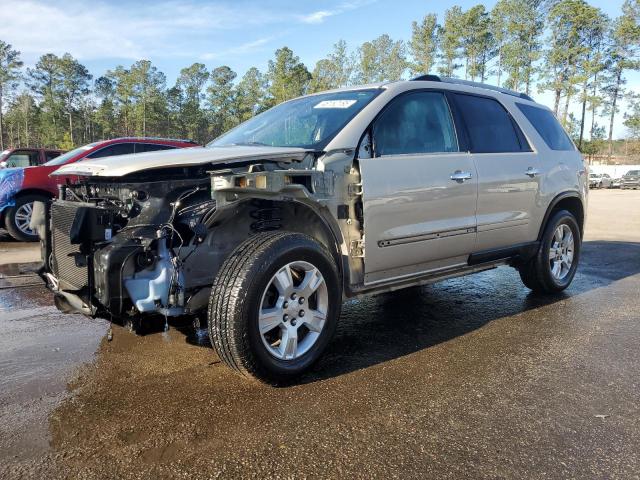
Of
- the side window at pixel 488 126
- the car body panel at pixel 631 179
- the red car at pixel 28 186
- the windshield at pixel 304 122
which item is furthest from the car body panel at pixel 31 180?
the car body panel at pixel 631 179

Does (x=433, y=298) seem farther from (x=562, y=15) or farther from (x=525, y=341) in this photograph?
(x=562, y=15)

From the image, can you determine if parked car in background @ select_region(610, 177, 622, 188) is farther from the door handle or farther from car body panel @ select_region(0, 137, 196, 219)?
the door handle

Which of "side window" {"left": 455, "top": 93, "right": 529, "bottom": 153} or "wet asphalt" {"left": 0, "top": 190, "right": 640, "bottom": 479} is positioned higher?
"side window" {"left": 455, "top": 93, "right": 529, "bottom": 153}

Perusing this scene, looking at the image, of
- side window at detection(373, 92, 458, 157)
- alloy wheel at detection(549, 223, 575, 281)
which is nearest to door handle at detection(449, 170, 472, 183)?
side window at detection(373, 92, 458, 157)

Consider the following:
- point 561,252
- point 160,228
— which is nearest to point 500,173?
point 561,252

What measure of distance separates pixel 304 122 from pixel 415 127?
85 cm

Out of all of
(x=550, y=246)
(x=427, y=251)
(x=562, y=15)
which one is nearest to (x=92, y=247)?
(x=427, y=251)

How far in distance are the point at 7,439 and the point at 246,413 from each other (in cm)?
115

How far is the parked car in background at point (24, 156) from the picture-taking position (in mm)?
10734

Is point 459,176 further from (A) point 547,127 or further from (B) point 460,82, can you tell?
(A) point 547,127

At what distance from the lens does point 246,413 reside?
273 centimetres

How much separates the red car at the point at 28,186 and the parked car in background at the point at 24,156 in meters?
2.17

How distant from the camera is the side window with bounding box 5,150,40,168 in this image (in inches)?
424

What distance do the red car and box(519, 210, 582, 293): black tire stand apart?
18.6 ft
